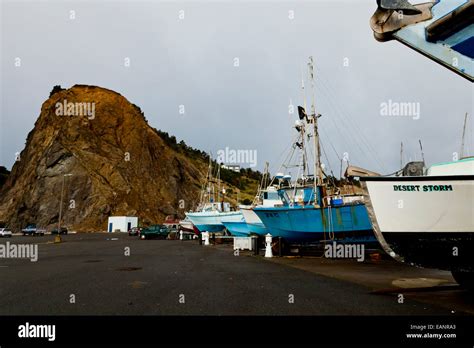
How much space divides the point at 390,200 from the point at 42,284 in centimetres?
831

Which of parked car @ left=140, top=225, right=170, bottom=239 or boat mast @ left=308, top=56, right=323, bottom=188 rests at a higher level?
boat mast @ left=308, top=56, right=323, bottom=188

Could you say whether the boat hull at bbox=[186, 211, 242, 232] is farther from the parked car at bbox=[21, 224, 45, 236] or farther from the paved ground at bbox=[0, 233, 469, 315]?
the paved ground at bbox=[0, 233, 469, 315]

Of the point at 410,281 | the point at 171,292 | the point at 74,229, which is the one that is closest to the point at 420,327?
the point at 171,292

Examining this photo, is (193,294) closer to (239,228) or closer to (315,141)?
(315,141)

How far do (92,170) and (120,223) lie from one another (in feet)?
45.2

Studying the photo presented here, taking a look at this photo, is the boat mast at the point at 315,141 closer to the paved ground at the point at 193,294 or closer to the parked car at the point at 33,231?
the paved ground at the point at 193,294

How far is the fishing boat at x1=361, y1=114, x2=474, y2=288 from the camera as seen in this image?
792 centimetres

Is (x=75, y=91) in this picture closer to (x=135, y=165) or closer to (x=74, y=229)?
(x=135, y=165)

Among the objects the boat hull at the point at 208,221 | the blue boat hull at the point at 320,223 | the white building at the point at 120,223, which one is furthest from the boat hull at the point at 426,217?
the white building at the point at 120,223

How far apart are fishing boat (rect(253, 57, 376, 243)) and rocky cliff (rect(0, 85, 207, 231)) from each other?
184 ft

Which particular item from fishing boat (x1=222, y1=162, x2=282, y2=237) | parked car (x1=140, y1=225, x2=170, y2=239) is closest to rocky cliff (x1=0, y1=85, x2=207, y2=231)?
parked car (x1=140, y1=225, x2=170, y2=239)

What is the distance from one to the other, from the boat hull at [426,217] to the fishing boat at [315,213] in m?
10.9

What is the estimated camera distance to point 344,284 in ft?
34.7

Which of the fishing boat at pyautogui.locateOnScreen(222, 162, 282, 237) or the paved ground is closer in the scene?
the paved ground
